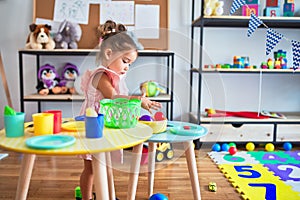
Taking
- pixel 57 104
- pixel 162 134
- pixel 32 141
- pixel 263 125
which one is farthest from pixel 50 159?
pixel 263 125

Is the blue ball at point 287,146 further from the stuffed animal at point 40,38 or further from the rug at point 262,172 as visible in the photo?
the stuffed animal at point 40,38

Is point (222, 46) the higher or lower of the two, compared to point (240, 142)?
higher

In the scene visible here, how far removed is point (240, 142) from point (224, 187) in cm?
76

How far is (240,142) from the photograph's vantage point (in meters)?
2.17

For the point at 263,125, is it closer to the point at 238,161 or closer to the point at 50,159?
the point at 238,161

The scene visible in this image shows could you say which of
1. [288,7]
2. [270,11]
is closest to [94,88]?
[270,11]

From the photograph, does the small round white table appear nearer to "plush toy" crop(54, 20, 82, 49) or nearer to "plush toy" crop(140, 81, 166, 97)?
"plush toy" crop(140, 81, 166, 97)

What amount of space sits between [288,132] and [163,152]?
1.03 metres

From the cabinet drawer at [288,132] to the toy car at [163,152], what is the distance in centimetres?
92

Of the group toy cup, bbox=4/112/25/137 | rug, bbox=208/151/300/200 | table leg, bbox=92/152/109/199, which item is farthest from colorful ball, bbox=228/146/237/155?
toy cup, bbox=4/112/25/137

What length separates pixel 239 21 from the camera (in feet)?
6.83

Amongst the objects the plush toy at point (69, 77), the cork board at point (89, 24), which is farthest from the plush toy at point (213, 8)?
the plush toy at point (69, 77)

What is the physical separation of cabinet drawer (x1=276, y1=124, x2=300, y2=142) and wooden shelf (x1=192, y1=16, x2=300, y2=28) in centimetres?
70

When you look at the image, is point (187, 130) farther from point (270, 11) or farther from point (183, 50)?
point (270, 11)
